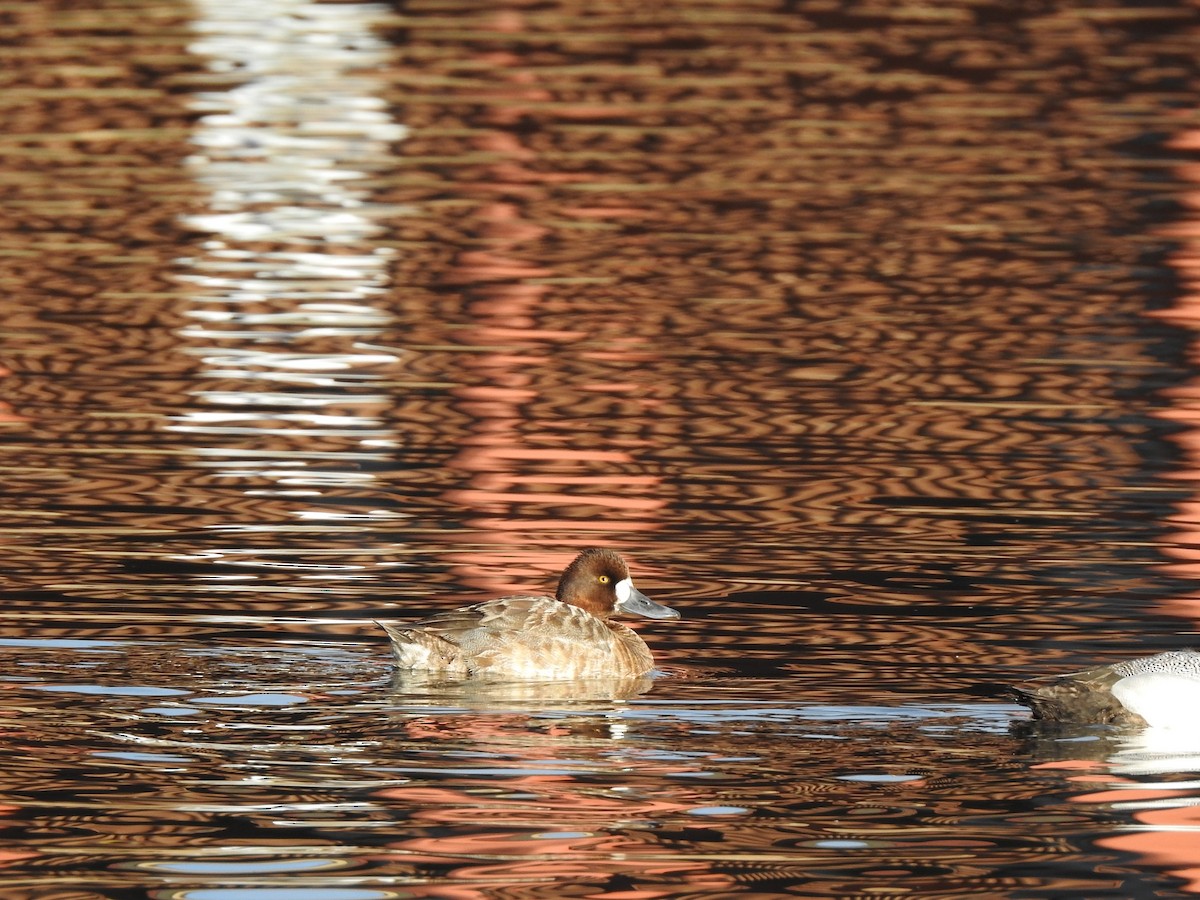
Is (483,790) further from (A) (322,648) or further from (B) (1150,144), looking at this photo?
(B) (1150,144)

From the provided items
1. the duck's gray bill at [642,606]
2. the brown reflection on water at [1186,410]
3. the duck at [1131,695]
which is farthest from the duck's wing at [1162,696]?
the duck's gray bill at [642,606]

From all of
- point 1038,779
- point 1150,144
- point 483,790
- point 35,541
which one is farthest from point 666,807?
point 1150,144

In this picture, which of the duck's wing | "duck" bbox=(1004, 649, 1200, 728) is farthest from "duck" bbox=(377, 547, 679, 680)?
the duck's wing

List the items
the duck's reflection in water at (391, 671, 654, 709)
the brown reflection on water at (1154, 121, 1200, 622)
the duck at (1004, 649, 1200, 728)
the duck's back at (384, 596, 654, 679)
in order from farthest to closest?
the brown reflection on water at (1154, 121, 1200, 622) → the duck's back at (384, 596, 654, 679) → the duck's reflection in water at (391, 671, 654, 709) → the duck at (1004, 649, 1200, 728)

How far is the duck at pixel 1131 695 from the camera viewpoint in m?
10.9

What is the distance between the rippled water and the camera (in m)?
9.76

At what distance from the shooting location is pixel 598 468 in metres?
16.0

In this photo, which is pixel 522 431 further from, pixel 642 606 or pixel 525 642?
pixel 525 642

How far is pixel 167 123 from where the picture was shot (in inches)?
1242

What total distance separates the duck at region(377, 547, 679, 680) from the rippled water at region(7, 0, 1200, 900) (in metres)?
0.15

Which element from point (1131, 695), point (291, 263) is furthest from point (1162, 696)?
point (291, 263)

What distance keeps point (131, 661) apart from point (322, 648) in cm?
85

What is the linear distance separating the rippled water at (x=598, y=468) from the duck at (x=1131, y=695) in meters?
0.11

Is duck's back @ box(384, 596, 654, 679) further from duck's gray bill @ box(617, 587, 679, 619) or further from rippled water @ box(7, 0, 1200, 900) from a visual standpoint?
duck's gray bill @ box(617, 587, 679, 619)
